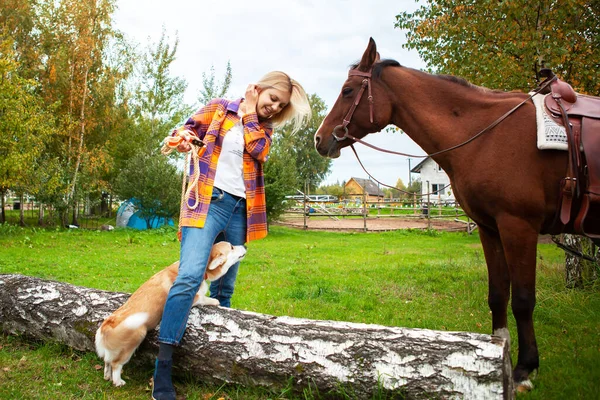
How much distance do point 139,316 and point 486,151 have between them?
10.0 ft

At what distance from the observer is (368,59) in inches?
154

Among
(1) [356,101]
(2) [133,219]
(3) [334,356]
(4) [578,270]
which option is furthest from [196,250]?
(2) [133,219]

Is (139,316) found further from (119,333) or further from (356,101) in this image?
(356,101)

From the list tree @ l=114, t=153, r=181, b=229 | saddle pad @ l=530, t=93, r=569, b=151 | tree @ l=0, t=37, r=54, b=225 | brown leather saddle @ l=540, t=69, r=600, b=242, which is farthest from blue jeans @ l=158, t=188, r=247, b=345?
tree @ l=114, t=153, r=181, b=229

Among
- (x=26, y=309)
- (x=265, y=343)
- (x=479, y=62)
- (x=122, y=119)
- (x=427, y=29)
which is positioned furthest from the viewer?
(x=122, y=119)

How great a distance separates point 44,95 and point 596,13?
2345cm

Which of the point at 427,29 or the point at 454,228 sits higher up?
the point at 427,29

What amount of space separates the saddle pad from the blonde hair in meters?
1.84

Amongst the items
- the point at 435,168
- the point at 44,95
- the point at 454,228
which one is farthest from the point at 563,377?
the point at 435,168

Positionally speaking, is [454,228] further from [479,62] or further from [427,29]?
[479,62]

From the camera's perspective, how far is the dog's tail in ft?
10.4

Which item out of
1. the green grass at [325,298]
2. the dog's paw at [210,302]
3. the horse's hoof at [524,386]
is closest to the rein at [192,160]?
the dog's paw at [210,302]

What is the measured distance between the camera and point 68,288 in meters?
4.27

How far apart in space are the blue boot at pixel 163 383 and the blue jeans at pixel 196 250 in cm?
16
